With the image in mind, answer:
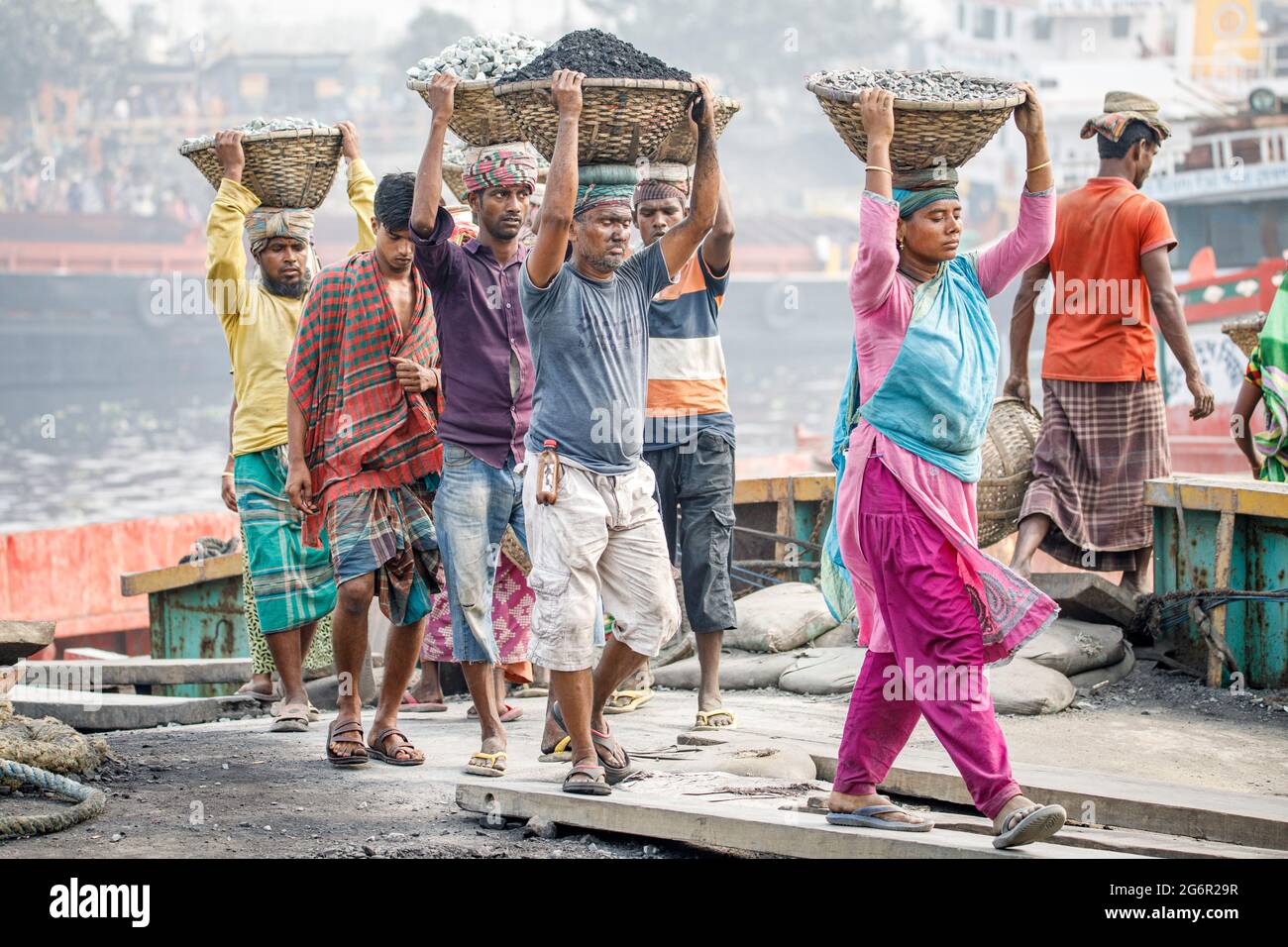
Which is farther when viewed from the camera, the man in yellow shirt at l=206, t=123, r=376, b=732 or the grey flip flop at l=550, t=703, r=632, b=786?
the man in yellow shirt at l=206, t=123, r=376, b=732

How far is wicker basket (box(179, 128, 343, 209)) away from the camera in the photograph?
21.3ft

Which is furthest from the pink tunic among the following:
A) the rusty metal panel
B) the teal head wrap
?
the rusty metal panel

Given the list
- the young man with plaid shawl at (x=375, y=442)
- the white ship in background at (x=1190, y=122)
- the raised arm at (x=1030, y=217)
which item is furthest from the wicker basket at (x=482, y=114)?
the white ship in background at (x=1190, y=122)

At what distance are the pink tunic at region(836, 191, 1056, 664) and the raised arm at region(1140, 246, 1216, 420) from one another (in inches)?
111

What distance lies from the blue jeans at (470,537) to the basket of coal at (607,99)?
1189 millimetres

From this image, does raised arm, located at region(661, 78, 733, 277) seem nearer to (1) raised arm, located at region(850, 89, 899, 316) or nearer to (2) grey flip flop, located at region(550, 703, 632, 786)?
(1) raised arm, located at region(850, 89, 899, 316)

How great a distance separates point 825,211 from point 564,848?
62.6 m

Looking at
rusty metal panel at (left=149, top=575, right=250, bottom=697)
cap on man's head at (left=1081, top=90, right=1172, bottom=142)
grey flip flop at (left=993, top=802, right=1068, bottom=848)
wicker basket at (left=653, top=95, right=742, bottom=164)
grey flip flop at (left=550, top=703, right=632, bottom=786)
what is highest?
cap on man's head at (left=1081, top=90, right=1172, bottom=142)

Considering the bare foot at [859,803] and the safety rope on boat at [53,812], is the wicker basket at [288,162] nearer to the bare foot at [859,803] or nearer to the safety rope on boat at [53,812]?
the safety rope on boat at [53,812]

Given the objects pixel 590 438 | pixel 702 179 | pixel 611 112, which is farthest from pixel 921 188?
pixel 590 438

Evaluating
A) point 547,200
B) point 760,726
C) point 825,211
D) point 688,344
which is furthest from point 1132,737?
point 825,211

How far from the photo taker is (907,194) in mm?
4574

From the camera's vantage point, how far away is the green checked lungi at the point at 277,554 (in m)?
6.55
